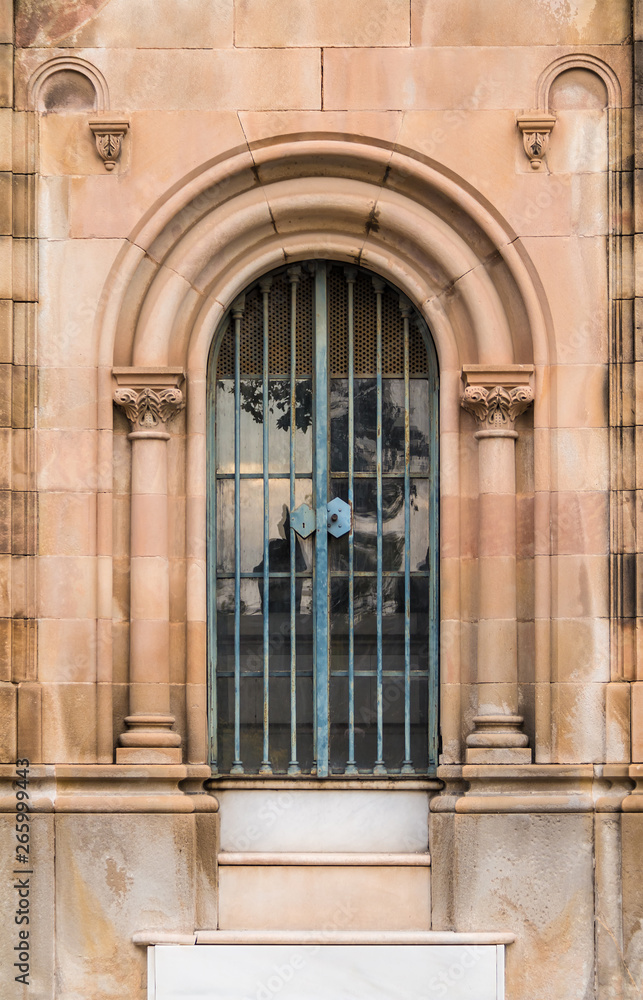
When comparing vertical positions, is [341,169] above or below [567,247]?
above

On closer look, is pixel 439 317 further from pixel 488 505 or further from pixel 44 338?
pixel 44 338

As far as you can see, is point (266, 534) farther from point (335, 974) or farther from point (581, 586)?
point (335, 974)

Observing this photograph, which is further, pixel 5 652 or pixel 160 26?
pixel 160 26

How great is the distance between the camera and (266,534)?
9.10 m

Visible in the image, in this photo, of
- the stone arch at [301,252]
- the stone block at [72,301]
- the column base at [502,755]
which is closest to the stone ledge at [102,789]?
the stone arch at [301,252]

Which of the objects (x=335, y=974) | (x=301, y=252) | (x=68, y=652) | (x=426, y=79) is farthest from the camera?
(x=301, y=252)

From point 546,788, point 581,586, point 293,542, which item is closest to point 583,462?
point 581,586

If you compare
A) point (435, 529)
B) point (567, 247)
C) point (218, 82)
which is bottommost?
point (435, 529)

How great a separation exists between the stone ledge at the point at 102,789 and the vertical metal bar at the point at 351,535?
4.17 ft

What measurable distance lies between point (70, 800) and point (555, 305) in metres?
5.06

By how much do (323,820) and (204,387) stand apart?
340cm

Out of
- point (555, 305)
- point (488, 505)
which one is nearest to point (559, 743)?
point (488, 505)

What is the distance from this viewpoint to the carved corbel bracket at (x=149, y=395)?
28.5 feet

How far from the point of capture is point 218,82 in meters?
8.78
